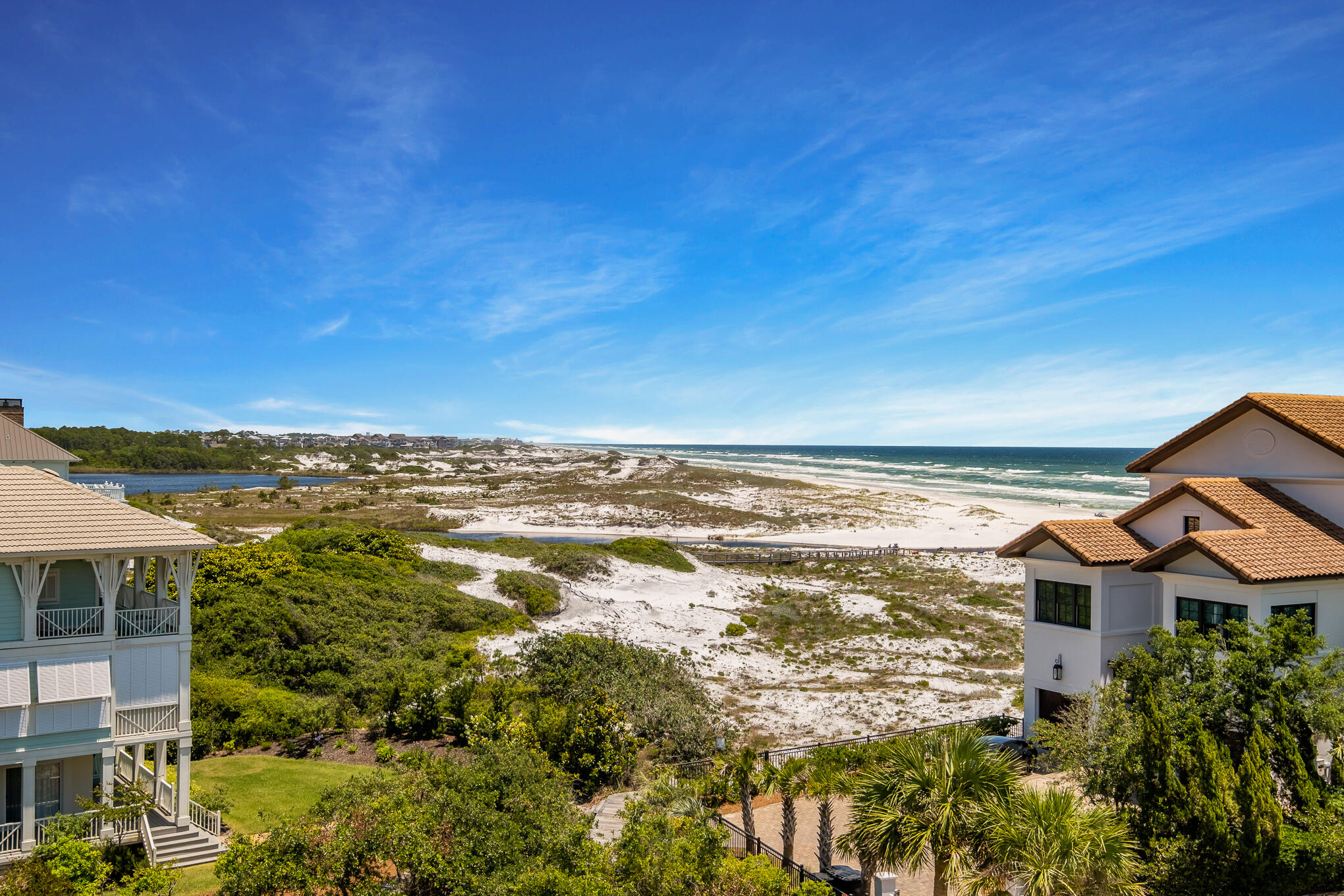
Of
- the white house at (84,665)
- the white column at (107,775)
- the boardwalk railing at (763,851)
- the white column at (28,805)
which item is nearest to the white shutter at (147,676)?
the white house at (84,665)

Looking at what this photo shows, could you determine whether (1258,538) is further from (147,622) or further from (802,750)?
(147,622)

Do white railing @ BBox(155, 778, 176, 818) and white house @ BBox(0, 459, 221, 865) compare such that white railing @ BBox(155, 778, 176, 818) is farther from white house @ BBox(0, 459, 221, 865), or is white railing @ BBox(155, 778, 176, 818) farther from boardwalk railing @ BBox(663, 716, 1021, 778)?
boardwalk railing @ BBox(663, 716, 1021, 778)

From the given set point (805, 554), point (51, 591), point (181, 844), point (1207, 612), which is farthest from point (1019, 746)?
point (805, 554)

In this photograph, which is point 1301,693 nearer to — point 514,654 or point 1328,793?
point 1328,793

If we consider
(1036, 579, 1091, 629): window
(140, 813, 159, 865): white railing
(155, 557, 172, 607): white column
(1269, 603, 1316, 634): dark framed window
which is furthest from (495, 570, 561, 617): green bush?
(1269, 603, 1316, 634): dark framed window

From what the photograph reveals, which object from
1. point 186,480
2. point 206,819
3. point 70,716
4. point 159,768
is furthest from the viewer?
point 186,480
